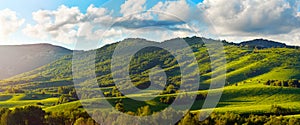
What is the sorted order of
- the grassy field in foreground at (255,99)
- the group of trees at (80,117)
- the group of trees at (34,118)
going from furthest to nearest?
the grassy field in foreground at (255,99) < the group of trees at (34,118) < the group of trees at (80,117)

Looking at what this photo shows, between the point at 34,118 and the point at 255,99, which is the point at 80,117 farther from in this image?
the point at 255,99

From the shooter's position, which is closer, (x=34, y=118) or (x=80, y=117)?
(x=80, y=117)

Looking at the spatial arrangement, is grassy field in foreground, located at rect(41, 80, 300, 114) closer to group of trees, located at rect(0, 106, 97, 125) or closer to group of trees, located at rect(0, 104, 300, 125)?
group of trees, located at rect(0, 104, 300, 125)

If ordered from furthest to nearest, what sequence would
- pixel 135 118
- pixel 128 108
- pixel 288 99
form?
1. pixel 288 99
2. pixel 128 108
3. pixel 135 118

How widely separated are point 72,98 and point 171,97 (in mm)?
44764

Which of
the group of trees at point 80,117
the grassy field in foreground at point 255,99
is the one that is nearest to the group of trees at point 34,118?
the group of trees at point 80,117

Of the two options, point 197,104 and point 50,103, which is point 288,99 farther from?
point 50,103

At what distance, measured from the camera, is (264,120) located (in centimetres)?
7969

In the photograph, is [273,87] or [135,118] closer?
[135,118]

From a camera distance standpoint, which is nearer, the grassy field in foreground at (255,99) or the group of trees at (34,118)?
the group of trees at (34,118)

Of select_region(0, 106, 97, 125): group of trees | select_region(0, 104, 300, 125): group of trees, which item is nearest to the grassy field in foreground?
select_region(0, 104, 300, 125): group of trees

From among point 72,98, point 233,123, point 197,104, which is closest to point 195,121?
point 233,123

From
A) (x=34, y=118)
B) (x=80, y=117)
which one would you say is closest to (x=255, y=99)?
(x=34, y=118)

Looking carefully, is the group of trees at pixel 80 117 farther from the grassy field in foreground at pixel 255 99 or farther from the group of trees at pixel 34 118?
the grassy field in foreground at pixel 255 99
